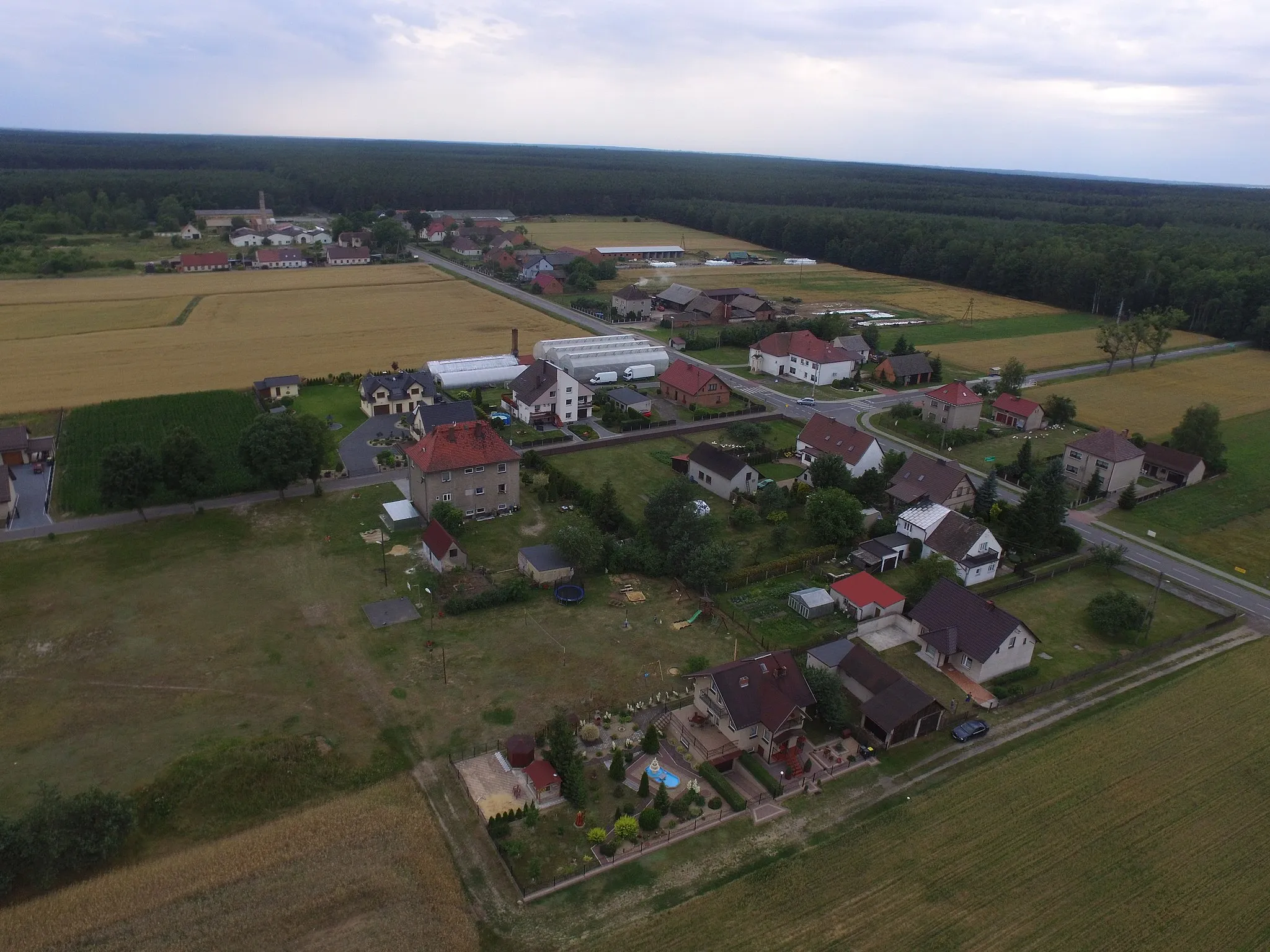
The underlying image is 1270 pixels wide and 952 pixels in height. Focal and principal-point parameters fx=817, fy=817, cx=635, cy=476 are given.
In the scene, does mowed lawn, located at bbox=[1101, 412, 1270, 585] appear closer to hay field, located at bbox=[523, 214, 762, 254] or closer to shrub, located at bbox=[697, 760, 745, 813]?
shrub, located at bbox=[697, 760, 745, 813]

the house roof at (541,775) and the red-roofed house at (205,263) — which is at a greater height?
the red-roofed house at (205,263)

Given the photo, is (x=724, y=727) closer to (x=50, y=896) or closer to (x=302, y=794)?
(x=302, y=794)

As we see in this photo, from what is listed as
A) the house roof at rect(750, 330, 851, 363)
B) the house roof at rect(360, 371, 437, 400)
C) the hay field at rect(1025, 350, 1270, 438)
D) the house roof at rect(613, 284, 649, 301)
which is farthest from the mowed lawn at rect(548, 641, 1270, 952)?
the house roof at rect(613, 284, 649, 301)

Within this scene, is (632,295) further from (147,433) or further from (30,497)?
(30,497)

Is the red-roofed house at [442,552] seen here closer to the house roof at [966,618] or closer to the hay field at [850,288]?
the house roof at [966,618]

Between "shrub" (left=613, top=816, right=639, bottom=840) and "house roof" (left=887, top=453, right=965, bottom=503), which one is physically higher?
"house roof" (left=887, top=453, right=965, bottom=503)

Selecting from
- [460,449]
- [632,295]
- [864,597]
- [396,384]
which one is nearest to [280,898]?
[864,597]

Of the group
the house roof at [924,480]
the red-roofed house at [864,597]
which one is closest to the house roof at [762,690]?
the red-roofed house at [864,597]
